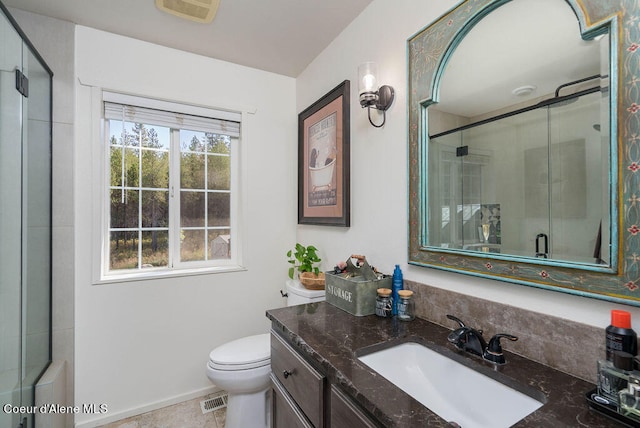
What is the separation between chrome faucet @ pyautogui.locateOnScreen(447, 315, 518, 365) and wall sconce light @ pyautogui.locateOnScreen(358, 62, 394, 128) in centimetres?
106

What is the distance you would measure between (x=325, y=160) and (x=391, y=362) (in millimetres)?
1346

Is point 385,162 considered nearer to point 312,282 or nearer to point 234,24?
point 312,282

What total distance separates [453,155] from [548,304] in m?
0.60

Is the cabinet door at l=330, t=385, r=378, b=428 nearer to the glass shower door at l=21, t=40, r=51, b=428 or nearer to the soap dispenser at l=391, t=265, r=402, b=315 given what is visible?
the soap dispenser at l=391, t=265, r=402, b=315

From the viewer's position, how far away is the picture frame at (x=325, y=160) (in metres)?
1.79

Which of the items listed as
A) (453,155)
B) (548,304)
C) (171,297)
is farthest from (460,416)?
(171,297)

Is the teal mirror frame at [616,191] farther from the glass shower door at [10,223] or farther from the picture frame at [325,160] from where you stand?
the glass shower door at [10,223]

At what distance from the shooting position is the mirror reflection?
0.79 meters

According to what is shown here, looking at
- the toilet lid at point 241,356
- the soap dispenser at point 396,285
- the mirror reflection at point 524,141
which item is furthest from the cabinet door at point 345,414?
the toilet lid at point 241,356

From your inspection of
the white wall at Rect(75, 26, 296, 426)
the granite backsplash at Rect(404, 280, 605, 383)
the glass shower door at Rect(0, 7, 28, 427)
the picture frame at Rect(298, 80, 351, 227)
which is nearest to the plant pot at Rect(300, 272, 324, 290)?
the picture frame at Rect(298, 80, 351, 227)

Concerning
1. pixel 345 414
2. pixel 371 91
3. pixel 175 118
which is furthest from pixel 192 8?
pixel 345 414

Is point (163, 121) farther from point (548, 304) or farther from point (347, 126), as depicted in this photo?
point (548, 304)

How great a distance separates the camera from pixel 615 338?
0.67m

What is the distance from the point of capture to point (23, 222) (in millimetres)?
1451
